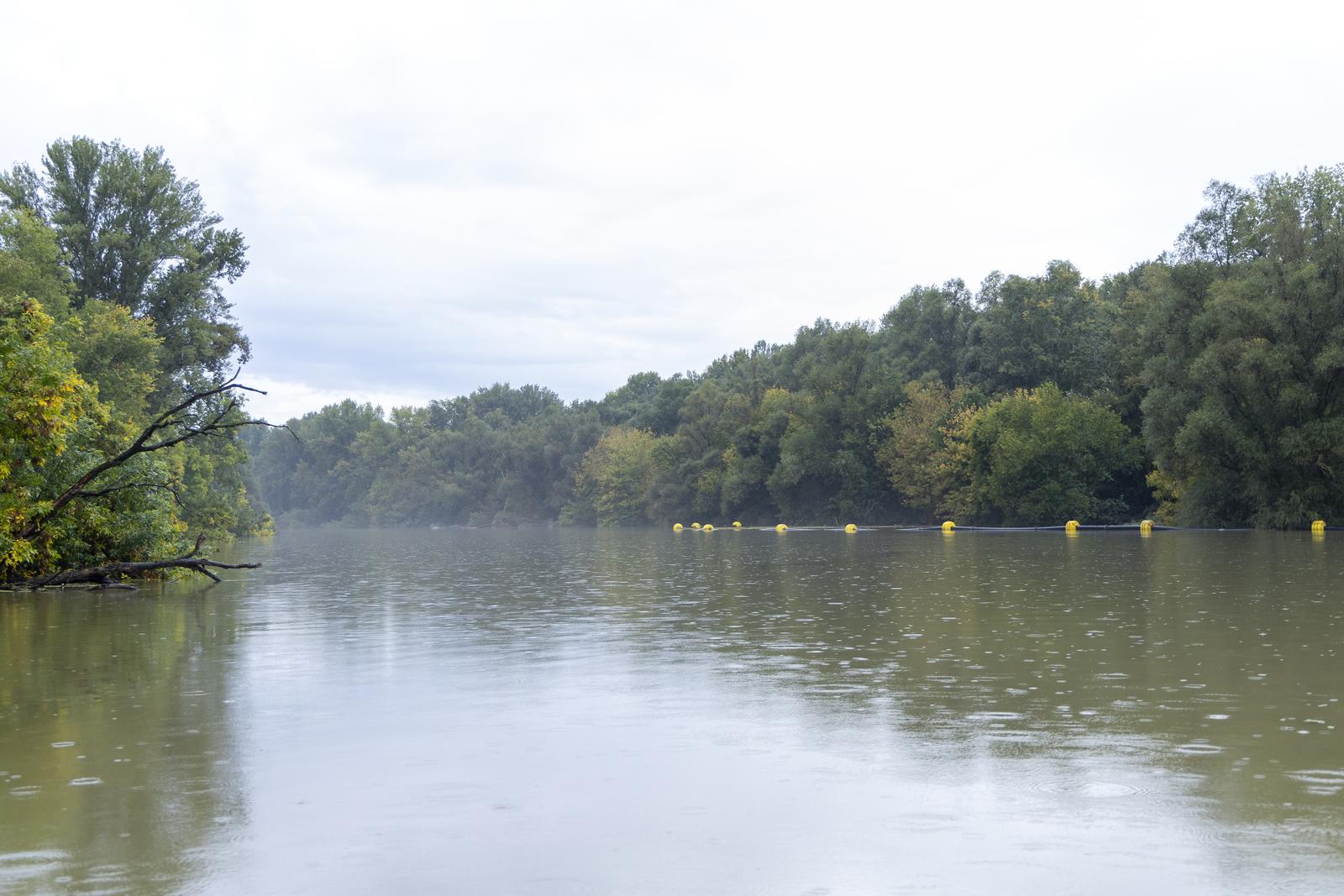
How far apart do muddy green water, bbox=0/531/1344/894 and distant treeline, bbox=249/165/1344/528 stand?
43.4 meters

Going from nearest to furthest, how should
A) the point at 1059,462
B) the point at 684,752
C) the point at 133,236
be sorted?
the point at 684,752
the point at 133,236
the point at 1059,462

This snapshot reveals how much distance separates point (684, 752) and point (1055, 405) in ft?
239

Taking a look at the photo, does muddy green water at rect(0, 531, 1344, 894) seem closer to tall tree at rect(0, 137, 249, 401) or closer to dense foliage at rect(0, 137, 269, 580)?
dense foliage at rect(0, 137, 269, 580)

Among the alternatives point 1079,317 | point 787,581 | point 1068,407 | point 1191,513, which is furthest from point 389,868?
point 1079,317

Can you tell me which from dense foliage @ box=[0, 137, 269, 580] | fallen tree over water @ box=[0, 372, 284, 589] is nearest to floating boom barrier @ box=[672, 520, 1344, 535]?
dense foliage @ box=[0, 137, 269, 580]

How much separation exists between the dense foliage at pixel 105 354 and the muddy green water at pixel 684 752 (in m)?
5.36

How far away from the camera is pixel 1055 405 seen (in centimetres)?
7775

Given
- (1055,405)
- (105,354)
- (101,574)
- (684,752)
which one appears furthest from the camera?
(1055,405)

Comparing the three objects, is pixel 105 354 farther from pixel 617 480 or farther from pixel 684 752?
pixel 617 480

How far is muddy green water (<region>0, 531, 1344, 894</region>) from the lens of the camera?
6.31 metres

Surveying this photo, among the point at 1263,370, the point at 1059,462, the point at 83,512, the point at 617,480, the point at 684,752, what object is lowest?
the point at 684,752

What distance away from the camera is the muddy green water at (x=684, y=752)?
6.31 m

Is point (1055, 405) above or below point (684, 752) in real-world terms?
above

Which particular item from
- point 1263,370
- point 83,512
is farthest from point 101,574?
point 1263,370
